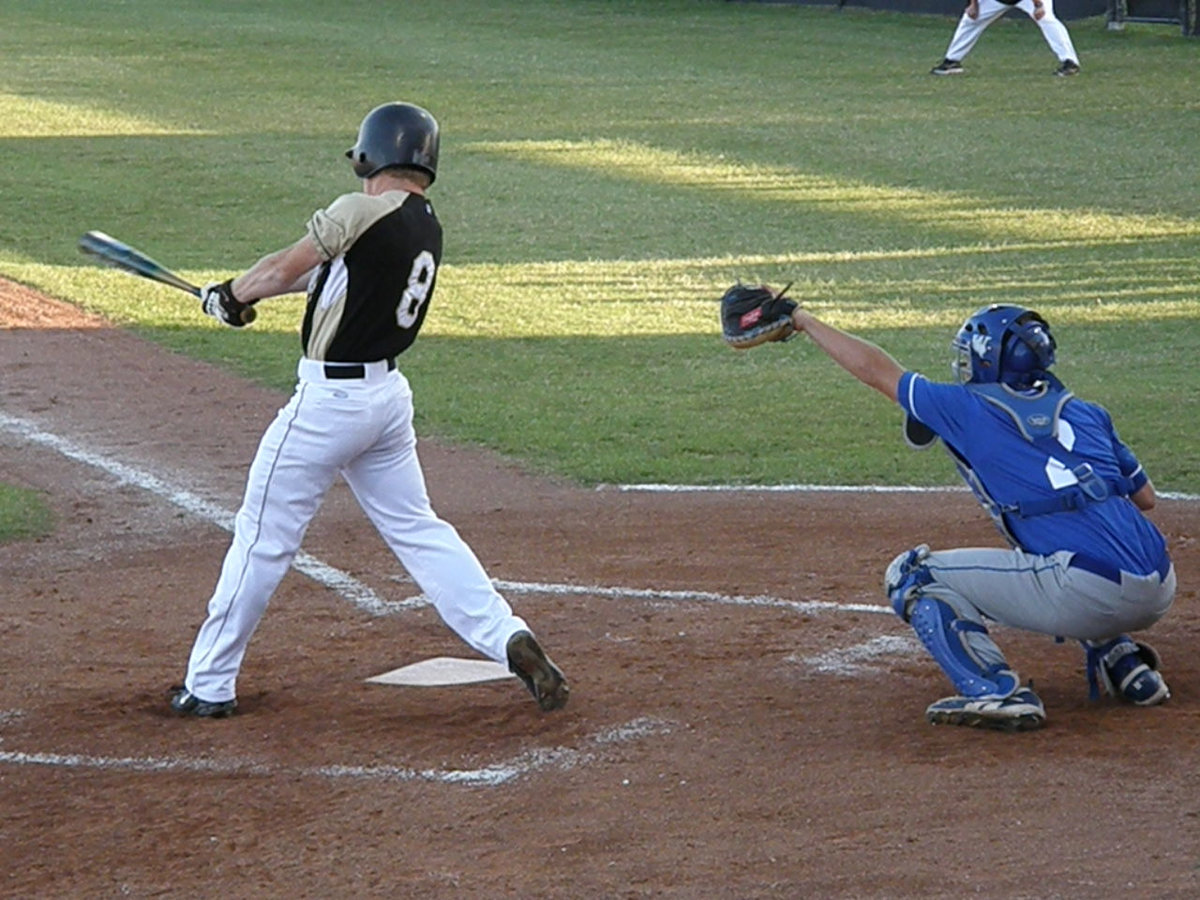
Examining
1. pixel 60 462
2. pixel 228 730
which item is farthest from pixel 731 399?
pixel 228 730

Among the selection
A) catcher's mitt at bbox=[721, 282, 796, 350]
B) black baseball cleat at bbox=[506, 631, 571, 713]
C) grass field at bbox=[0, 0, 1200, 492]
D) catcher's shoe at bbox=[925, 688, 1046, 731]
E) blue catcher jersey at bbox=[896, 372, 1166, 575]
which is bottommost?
grass field at bbox=[0, 0, 1200, 492]

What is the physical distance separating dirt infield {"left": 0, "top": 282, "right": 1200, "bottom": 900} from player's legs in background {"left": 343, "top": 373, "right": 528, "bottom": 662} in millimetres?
293

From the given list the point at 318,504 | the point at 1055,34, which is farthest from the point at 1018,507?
the point at 1055,34

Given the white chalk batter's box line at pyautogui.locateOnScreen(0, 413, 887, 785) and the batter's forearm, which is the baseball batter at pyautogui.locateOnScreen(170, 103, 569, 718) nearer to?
the batter's forearm

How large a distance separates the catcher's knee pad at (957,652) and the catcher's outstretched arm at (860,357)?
2.19 ft

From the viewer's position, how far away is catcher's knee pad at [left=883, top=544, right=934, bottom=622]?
5.84 m

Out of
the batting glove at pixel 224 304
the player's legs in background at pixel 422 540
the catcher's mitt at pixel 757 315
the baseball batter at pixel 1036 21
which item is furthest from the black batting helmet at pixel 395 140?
the baseball batter at pixel 1036 21

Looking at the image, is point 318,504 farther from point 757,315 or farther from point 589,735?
point 757,315

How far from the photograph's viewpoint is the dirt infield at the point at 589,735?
4.76 meters

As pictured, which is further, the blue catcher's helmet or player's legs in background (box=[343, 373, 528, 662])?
player's legs in background (box=[343, 373, 528, 662])

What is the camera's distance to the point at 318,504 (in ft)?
19.7

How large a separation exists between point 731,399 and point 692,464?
160cm

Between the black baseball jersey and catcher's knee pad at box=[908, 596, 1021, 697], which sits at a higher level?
the black baseball jersey

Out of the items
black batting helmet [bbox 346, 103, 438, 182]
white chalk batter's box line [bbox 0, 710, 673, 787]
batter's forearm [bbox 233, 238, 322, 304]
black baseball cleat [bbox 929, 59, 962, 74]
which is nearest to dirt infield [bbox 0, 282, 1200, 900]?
white chalk batter's box line [bbox 0, 710, 673, 787]
